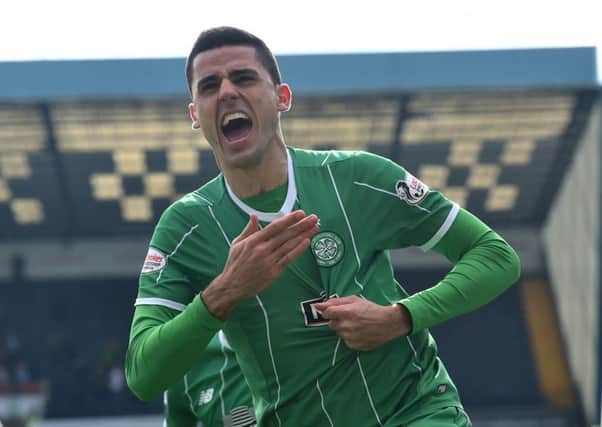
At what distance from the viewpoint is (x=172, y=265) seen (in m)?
3.22

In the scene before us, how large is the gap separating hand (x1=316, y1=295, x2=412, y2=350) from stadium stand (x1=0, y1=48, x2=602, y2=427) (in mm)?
18930

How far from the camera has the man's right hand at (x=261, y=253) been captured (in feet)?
9.29

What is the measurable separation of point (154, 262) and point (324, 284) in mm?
512

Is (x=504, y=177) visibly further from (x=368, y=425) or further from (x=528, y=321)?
(x=368, y=425)

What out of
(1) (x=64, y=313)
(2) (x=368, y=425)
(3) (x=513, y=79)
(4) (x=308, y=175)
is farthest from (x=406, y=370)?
(1) (x=64, y=313)

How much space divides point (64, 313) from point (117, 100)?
688 cm

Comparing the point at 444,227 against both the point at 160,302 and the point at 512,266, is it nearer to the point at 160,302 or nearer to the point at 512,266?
the point at 512,266

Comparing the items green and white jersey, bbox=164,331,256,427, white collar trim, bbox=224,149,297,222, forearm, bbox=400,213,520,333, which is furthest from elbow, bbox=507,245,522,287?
green and white jersey, bbox=164,331,256,427

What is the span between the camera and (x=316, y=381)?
3.17 meters

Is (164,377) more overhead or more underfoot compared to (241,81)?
more underfoot

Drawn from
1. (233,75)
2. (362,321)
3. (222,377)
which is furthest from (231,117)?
(222,377)

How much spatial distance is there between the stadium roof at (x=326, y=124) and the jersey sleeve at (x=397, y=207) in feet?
61.2

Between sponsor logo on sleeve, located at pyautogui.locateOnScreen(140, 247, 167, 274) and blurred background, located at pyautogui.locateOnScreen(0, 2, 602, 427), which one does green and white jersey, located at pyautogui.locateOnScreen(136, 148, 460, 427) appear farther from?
blurred background, located at pyautogui.locateOnScreen(0, 2, 602, 427)

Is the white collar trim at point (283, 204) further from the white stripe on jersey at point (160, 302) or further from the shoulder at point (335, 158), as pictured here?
the white stripe on jersey at point (160, 302)
